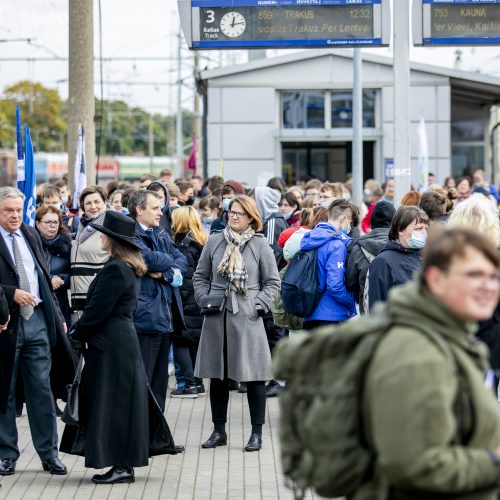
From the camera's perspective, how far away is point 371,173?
26.1m

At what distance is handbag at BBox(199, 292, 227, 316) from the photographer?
8.56 meters

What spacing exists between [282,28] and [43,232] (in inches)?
161

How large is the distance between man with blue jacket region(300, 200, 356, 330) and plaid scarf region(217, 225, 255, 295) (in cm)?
50

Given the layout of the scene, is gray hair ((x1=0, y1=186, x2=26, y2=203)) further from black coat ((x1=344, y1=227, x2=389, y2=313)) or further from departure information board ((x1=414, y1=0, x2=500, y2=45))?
departure information board ((x1=414, y1=0, x2=500, y2=45))

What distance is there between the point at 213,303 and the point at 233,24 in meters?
5.24

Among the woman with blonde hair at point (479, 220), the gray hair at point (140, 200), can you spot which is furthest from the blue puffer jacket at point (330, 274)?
the woman with blonde hair at point (479, 220)

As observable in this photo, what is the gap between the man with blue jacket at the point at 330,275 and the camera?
28.7 ft

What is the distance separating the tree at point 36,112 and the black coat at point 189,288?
78.3 metres

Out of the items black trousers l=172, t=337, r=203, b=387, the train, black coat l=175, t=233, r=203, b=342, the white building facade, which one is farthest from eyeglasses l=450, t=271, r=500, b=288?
the train

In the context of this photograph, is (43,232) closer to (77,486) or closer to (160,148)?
(77,486)

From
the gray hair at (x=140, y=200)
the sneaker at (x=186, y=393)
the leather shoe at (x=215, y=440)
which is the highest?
the gray hair at (x=140, y=200)

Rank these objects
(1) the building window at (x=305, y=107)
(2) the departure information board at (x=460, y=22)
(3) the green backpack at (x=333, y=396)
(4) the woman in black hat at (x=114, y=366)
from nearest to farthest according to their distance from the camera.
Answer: (3) the green backpack at (x=333, y=396), (4) the woman in black hat at (x=114, y=366), (2) the departure information board at (x=460, y=22), (1) the building window at (x=305, y=107)

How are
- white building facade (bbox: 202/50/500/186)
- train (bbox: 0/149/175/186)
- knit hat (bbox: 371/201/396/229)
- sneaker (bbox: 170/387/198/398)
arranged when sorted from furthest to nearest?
train (bbox: 0/149/175/186) → white building facade (bbox: 202/50/500/186) → sneaker (bbox: 170/387/198/398) → knit hat (bbox: 371/201/396/229)

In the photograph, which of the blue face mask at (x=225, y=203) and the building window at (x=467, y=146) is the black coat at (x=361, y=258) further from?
the building window at (x=467, y=146)
